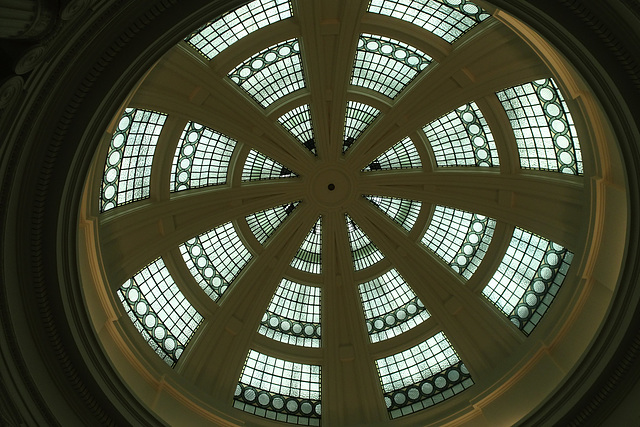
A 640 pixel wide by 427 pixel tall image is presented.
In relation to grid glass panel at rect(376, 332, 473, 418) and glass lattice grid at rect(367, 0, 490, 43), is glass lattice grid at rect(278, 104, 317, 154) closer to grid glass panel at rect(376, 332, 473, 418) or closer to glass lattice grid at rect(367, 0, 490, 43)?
glass lattice grid at rect(367, 0, 490, 43)

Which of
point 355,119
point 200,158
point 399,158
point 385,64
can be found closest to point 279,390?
point 200,158

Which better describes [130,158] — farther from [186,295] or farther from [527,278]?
[527,278]

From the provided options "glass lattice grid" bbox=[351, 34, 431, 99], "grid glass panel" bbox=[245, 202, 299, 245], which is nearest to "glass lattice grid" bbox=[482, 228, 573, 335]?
"glass lattice grid" bbox=[351, 34, 431, 99]

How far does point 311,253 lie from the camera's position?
2539cm

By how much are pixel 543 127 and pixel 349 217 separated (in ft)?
33.7

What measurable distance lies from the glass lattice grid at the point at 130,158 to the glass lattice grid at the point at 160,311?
311 centimetres

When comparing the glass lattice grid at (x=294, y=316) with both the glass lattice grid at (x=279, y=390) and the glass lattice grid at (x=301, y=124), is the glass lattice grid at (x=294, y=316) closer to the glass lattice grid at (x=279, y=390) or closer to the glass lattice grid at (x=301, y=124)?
the glass lattice grid at (x=279, y=390)

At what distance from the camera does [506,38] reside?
53.5 feet

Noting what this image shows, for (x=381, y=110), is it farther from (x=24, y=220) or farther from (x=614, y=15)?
(x=24, y=220)

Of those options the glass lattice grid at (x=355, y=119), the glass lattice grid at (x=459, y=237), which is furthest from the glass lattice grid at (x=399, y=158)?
the glass lattice grid at (x=459, y=237)

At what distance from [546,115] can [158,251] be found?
1558 cm

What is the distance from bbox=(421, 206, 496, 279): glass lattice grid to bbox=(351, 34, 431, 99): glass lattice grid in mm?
6460

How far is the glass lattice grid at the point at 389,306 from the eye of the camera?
22984 millimetres

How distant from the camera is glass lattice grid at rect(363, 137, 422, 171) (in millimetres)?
23828
